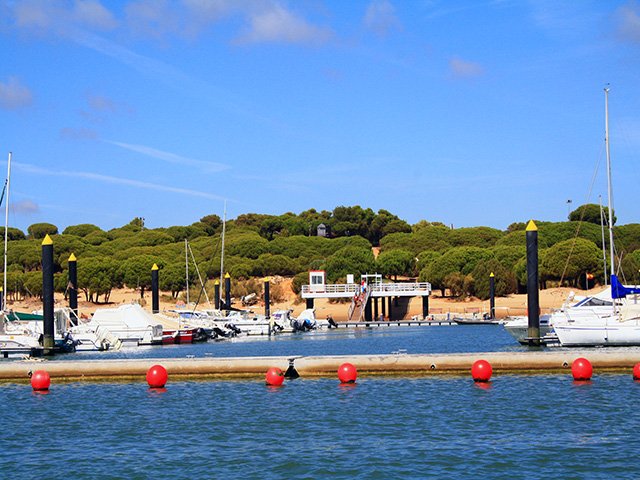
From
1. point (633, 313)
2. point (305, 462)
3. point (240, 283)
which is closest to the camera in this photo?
point (305, 462)

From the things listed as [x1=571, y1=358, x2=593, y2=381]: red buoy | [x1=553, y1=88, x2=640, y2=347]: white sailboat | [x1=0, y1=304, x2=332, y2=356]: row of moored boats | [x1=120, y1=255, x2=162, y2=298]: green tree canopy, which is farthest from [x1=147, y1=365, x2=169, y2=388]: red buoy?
[x1=120, y1=255, x2=162, y2=298]: green tree canopy

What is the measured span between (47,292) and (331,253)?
3625 inches

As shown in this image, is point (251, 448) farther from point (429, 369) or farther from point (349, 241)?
point (349, 241)

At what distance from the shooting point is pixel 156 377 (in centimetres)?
3309

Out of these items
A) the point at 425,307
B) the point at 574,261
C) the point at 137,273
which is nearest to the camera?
the point at 425,307

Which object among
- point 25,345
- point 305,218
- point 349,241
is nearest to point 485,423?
point 25,345

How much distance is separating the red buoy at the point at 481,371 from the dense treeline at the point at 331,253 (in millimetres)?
70368

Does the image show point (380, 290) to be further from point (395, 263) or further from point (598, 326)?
point (598, 326)

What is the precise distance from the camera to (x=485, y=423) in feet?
82.5

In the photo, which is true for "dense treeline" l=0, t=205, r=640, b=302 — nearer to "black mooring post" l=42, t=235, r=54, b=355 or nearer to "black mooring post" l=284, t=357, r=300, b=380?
"black mooring post" l=42, t=235, r=54, b=355

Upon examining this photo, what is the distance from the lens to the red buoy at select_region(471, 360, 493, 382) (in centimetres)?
3164

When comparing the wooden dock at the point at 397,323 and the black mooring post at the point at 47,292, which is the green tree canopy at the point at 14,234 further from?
the black mooring post at the point at 47,292

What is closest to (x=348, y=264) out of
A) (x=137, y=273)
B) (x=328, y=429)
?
(x=137, y=273)

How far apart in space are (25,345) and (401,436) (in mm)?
31096
